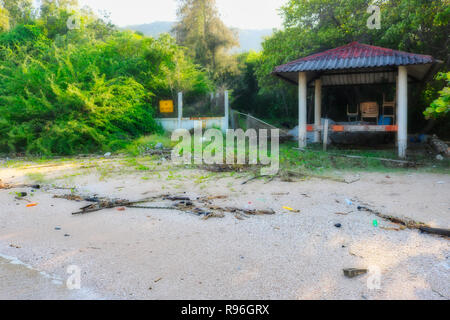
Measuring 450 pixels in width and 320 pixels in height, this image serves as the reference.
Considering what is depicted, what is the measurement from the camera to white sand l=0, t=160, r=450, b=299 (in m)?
2.92

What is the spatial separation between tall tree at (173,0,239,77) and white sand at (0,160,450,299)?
2289cm

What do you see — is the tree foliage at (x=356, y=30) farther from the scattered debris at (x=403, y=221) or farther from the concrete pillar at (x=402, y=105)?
the scattered debris at (x=403, y=221)

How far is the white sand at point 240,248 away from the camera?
9.59 ft

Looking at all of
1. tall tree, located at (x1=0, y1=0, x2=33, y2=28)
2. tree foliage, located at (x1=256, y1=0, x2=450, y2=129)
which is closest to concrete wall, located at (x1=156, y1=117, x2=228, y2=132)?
tree foliage, located at (x1=256, y1=0, x2=450, y2=129)

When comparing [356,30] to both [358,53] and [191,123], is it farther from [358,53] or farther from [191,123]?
[191,123]

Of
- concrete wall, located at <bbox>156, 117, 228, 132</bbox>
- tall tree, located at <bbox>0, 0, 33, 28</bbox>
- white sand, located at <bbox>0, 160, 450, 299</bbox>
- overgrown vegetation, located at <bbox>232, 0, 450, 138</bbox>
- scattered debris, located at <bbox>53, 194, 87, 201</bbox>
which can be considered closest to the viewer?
white sand, located at <bbox>0, 160, 450, 299</bbox>

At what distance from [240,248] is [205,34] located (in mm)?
26378

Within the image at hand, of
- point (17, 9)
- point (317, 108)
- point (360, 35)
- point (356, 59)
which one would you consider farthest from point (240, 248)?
point (17, 9)

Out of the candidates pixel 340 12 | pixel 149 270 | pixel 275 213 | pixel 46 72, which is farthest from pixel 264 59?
pixel 149 270

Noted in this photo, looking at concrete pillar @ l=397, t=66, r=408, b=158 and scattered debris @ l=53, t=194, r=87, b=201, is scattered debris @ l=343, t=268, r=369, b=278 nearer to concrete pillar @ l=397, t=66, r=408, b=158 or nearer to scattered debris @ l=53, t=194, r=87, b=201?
scattered debris @ l=53, t=194, r=87, b=201

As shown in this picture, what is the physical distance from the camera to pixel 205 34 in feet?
91.4

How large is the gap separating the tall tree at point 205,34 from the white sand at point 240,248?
2289 cm

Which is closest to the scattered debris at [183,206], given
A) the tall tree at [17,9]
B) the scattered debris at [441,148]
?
the scattered debris at [441,148]

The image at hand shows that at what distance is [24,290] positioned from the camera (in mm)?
2955
